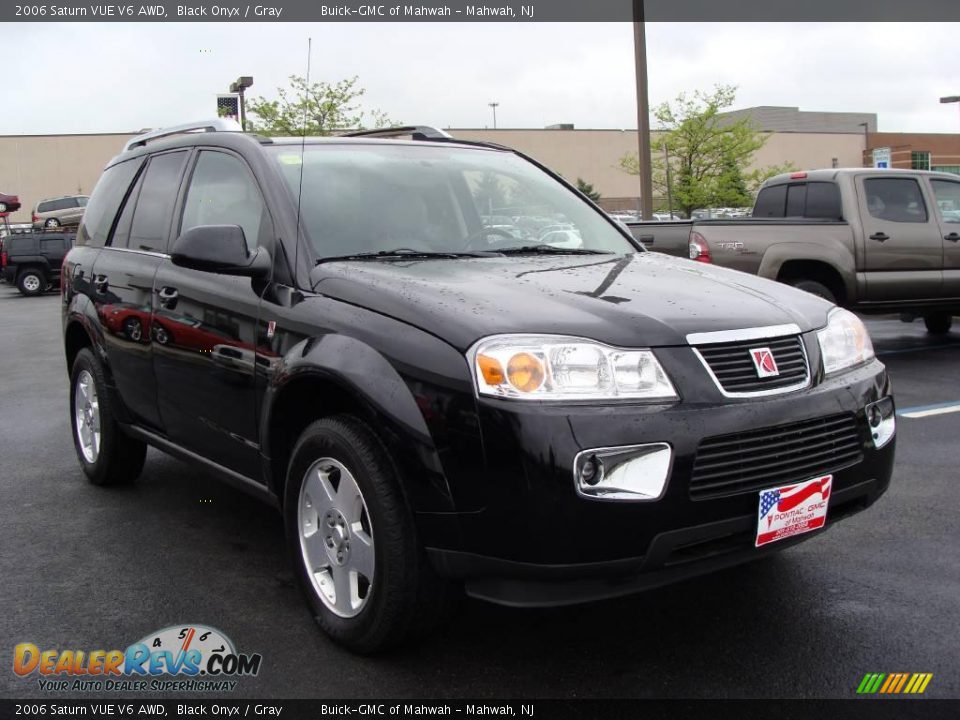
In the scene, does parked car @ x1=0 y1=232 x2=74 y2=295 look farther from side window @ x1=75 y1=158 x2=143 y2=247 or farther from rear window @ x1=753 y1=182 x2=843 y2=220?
side window @ x1=75 y1=158 x2=143 y2=247

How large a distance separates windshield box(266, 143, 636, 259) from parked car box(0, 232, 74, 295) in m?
23.1

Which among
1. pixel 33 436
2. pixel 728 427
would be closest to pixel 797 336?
pixel 728 427

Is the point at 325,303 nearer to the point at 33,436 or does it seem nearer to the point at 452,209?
the point at 452,209

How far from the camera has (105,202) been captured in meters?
5.43

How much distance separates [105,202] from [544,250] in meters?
2.76

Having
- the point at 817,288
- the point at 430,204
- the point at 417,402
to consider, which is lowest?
the point at 417,402

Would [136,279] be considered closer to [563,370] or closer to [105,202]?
[105,202]

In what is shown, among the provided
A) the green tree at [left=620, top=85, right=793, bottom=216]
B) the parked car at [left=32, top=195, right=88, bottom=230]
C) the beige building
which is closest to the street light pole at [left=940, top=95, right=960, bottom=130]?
the green tree at [left=620, top=85, right=793, bottom=216]

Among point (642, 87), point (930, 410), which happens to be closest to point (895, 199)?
point (930, 410)

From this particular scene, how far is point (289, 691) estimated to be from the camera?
2977 millimetres

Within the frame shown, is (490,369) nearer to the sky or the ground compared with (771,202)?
nearer to the ground

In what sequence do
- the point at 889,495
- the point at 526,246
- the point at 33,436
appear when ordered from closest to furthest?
the point at 526,246, the point at 889,495, the point at 33,436

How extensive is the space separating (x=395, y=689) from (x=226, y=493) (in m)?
2.58

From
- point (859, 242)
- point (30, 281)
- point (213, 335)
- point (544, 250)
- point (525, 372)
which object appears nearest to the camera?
point (525, 372)
